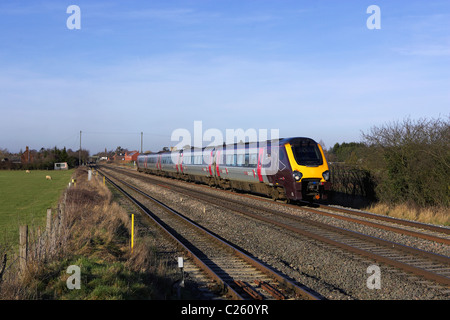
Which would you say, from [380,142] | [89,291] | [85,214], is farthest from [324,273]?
[380,142]

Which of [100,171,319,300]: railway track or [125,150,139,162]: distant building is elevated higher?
[125,150,139,162]: distant building

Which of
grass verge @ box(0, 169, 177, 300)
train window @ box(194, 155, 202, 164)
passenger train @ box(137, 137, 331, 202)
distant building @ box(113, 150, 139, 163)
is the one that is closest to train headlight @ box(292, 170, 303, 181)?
passenger train @ box(137, 137, 331, 202)

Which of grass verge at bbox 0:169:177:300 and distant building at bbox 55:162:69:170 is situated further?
distant building at bbox 55:162:69:170

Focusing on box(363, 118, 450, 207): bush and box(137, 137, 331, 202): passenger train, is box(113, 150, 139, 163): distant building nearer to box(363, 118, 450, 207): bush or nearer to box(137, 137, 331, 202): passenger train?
box(137, 137, 331, 202): passenger train

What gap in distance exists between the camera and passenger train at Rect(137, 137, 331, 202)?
17.1m

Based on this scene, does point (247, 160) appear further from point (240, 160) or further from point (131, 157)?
point (131, 157)

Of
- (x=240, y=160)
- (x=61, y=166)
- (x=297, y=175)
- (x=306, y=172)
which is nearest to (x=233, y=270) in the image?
(x=297, y=175)

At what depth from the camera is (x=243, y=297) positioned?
659 cm

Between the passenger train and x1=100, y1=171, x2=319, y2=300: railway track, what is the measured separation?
5.65m

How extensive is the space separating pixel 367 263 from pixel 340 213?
24.0 ft

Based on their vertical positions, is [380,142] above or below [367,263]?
above

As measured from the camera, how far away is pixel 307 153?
17.6m

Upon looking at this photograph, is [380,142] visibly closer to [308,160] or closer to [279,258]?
[308,160]

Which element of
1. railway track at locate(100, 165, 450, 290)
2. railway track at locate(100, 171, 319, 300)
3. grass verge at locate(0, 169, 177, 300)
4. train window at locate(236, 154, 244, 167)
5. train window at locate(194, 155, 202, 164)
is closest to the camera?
grass verge at locate(0, 169, 177, 300)
